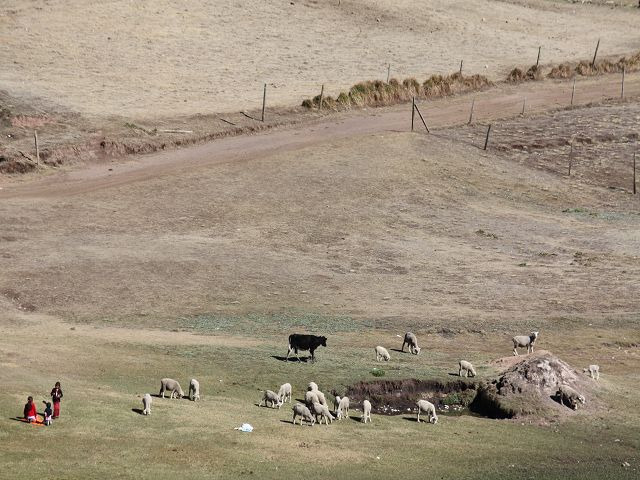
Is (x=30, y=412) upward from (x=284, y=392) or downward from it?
upward

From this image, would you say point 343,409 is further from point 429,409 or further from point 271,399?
point 429,409


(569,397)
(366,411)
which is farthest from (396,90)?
(366,411)

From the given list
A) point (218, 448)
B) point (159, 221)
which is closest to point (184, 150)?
point (159, 221)

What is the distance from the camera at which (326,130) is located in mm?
82062

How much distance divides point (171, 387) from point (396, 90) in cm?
5263

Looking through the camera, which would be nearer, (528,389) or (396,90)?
(528,389)

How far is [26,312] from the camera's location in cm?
5166

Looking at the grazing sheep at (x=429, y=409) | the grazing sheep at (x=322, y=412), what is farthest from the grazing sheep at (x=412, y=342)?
the grazing sheep at (x=322, y=412)

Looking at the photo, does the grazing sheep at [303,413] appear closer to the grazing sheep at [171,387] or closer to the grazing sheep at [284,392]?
the grazing sheep at [284,392]

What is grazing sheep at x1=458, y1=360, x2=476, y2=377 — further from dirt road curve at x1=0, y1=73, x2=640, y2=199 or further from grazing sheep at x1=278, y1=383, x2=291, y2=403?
dirt road curve at x1=0, y1=73, x2=640, y2=199

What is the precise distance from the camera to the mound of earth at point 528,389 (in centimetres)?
4291

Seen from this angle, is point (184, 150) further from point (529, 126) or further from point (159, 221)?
point (529, 126)

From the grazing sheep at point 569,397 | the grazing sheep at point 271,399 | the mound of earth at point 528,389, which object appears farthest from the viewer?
the grazing sheep at point 569,397

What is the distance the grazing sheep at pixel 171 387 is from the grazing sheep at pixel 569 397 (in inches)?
477
